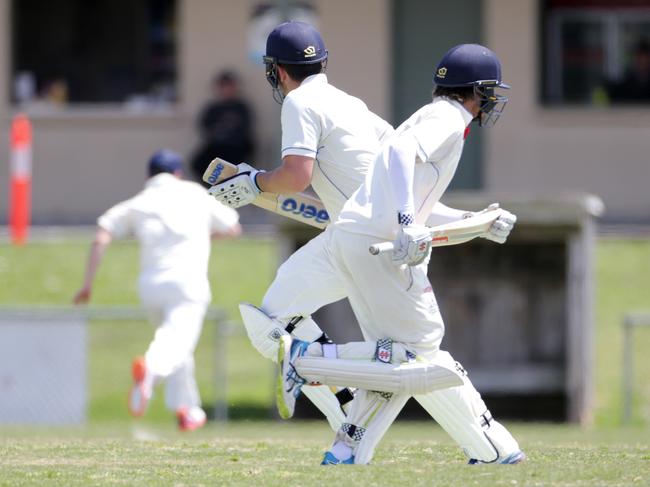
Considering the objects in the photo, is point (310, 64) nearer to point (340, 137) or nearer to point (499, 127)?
point (340, 137)

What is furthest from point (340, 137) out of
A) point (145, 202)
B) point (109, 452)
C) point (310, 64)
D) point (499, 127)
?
point (499, 127)

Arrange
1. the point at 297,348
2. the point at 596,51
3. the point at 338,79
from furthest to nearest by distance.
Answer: the point at 596,51
the point at 338,79
the point at 297,348

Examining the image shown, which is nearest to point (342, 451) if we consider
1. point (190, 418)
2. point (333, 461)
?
point (333, 461)

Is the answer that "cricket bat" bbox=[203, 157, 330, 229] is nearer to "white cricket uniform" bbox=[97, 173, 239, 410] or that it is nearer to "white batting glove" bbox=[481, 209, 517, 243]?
"white batting glove" bbox=[481, 209, 517, 243]

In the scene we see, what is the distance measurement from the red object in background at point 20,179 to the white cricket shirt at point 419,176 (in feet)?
38.1

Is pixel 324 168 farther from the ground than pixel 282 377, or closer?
farther from the ground

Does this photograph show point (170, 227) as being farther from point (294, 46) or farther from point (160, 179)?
point (294, 46)

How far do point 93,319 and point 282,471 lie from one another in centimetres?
696

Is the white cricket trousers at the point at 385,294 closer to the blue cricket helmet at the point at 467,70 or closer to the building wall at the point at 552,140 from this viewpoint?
the blue cricket helmet at the point at 467,70

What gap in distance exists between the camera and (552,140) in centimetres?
1991

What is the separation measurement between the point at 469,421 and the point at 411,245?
2.99 feet

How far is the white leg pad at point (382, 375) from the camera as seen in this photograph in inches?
256

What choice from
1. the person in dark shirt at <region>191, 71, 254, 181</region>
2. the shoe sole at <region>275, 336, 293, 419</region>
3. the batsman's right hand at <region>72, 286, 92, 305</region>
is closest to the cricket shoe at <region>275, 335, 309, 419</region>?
the shoe sole at <region>275, 336, 293, 419</region>

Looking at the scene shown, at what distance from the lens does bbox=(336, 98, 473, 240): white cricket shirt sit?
6492 millimetres
